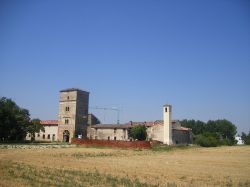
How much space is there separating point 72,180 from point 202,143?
2499 inches

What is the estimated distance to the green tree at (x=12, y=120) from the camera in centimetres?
6350

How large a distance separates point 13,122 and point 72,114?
18.9 meters

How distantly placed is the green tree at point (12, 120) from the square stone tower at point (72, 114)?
12.4 metres

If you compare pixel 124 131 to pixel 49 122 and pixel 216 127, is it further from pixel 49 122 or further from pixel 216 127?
pixel 216 127

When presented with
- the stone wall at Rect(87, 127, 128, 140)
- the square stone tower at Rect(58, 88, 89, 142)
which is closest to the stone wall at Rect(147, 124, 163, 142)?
the stone wall at Rect(87, 127, 128, 140)

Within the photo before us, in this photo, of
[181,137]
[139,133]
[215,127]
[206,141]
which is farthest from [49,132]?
[215,127]

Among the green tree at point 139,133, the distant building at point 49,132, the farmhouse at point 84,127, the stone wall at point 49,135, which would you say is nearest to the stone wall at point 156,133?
the farmhouse at point 84,127

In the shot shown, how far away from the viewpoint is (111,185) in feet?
55.5

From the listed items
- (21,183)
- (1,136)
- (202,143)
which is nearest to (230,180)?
(21,183)

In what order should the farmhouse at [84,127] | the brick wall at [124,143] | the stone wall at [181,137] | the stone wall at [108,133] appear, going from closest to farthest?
1. the brick wall at [124,143]
2. the farmhouse at [84,127]
3. the stone wall at [181,137]
4. the stone wall at [108,133]

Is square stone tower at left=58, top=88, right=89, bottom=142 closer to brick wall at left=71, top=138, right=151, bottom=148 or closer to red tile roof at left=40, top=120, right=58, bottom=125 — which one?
red tile roof at left=40, top=120, right=58, bottom=125

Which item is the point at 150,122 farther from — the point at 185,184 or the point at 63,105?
the point at 185,184

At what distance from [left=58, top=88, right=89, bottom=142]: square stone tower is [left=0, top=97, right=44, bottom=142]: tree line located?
33.2 ft

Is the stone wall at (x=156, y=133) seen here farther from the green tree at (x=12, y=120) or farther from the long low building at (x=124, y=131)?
Result: the green tree at (x=12, y=120)
